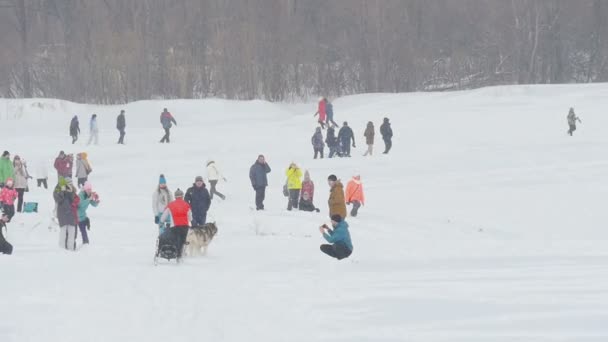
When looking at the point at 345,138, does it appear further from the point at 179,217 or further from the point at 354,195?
the point at 179,217

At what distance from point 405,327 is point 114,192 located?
16825mm

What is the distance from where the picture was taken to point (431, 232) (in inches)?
811

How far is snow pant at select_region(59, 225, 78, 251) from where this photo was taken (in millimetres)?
16281

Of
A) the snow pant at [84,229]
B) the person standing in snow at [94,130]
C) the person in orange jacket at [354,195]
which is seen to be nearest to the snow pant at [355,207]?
the person in orange jacket at [354,195]

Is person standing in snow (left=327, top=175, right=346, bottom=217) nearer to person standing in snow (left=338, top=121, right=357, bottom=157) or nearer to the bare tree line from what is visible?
person standing in snow (left=338, top=121, right=357, bottom=157)

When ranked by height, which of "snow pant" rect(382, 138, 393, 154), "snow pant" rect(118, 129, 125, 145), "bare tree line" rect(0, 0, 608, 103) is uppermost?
"bare tree line" rect(0, 0, 608, 103)

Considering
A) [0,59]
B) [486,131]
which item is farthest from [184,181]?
[0,59]

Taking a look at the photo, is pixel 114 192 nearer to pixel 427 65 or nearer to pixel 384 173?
pixel 384 173

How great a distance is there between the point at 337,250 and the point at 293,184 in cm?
779

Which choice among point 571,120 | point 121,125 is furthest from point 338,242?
point 121,125

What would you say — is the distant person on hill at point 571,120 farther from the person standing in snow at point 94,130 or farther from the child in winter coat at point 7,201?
the child in winter coat at point 7,201

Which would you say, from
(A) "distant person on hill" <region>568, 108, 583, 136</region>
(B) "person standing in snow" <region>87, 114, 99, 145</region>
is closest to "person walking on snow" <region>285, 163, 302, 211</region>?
(A) "distant person on hill" <region>568, 108, 583, 136</region>

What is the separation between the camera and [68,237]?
53.5 feet

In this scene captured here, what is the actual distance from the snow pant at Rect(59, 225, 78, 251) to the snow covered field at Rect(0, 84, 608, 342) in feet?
0.72
